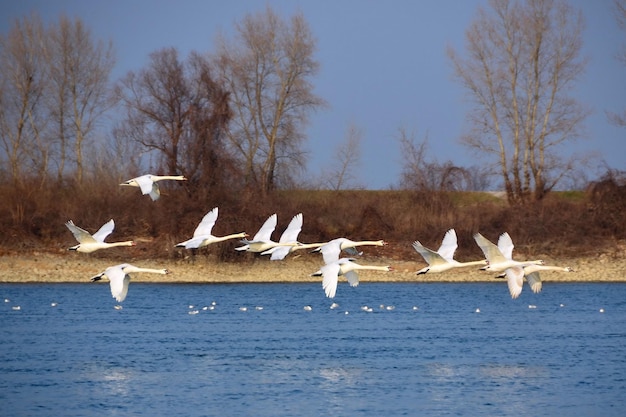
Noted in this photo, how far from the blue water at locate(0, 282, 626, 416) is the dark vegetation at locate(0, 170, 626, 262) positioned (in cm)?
649

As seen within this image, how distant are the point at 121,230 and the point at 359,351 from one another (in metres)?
25.8

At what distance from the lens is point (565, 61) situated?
61250mm

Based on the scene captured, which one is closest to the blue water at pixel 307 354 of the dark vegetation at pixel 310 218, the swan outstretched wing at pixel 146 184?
the swan outstretched wing at pixel 146 184

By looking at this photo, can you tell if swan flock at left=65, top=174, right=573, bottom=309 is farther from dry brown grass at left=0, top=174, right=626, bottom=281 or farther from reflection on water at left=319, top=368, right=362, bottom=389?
dry brown grass at left=0, top=174, right=626, bottom=281

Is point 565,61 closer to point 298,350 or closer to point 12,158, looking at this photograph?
point 12,158

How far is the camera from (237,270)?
49.5 meters

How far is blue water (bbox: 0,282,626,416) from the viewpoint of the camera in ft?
77.2

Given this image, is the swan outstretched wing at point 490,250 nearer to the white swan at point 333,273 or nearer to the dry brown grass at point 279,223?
the white swan at point 333,273

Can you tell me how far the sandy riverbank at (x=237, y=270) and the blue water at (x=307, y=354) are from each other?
251 cm

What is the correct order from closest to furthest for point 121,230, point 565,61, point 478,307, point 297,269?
1. point 478,307
2. point 297,269
3. point 121,230
4. point 565,61

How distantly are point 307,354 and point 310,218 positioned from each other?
25.7 meters

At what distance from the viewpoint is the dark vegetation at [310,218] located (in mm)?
51750

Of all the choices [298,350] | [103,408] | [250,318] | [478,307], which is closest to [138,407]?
[103,408]

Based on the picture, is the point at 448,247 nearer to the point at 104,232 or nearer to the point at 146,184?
the point at 146,184
